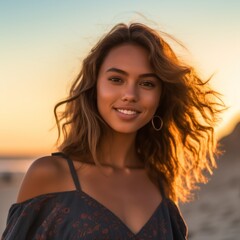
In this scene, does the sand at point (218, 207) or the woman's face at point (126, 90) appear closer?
the woman's face at point (126, 90)

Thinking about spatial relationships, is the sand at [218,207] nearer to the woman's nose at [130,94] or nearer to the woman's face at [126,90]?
the woman's face at [126,90]

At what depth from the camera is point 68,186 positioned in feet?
12.8

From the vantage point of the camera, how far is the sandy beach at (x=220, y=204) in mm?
10695

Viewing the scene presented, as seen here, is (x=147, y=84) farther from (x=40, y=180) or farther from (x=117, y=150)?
(x=40, y=180)

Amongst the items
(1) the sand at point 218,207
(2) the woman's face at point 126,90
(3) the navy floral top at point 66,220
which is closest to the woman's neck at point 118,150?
(2) the woman's face at point 126,90

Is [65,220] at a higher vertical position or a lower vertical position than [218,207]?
higher

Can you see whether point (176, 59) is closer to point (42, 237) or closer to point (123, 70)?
point (123, 70)

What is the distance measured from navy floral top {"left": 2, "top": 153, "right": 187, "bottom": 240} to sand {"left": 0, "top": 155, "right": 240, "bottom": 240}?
6.41 m

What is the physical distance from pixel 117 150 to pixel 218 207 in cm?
759

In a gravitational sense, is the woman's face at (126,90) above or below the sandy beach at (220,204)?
above

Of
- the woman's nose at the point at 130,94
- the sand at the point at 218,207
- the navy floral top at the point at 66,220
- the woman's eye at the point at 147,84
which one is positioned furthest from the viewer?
the sand at the point at 218,207

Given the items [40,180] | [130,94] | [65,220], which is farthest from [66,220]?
[130,94]

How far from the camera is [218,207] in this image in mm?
11586

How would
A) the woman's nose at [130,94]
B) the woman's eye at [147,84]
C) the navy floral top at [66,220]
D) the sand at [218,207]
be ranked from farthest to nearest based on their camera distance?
the sand at [218,207] < the woman's eye at [147,84] < the woman's nose at [130,94] < the navy floral top at [66,220]
